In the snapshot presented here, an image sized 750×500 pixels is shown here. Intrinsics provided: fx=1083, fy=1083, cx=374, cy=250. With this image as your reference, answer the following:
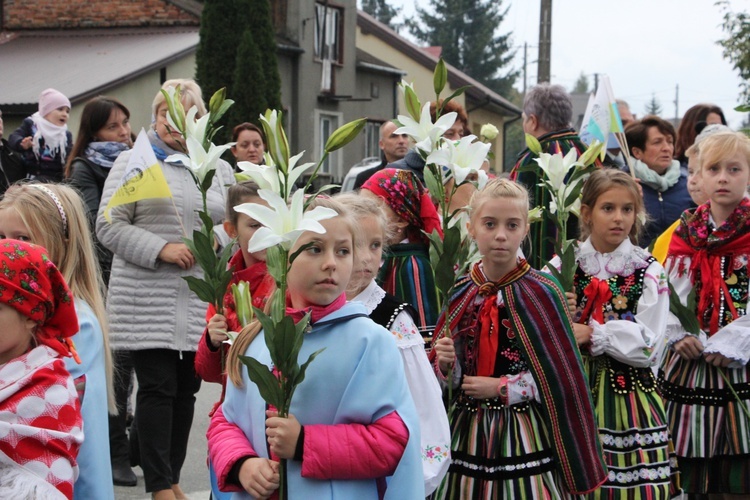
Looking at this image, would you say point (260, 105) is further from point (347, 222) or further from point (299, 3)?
point (347, 222)

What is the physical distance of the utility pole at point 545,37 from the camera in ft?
74.1

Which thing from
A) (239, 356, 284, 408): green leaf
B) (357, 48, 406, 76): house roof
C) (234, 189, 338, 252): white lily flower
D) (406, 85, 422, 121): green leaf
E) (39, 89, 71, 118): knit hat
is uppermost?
(357, 48, 406, 76): house roof

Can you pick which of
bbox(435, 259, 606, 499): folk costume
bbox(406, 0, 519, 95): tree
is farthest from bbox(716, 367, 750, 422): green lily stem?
bbox(406, 0, 519, 95): tree

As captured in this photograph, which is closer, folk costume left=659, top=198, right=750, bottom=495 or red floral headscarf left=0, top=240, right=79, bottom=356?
red floral headscarf left=0, top=240, right=79, bottom=356

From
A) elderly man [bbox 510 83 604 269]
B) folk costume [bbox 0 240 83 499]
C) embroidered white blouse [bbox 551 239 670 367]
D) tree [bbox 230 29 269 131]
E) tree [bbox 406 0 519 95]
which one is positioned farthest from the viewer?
tree [bbox 406 0 519 95]

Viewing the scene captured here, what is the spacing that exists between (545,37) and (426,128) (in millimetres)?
19423

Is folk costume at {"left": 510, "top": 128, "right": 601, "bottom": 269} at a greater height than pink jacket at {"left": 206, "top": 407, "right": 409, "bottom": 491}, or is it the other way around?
folk costume at {"left": 510, "top": 128, "right": 601, "bottom": 269}

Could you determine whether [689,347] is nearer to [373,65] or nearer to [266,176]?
[266,176]

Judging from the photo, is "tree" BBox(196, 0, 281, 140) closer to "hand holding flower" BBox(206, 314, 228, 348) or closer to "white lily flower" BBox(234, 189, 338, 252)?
"hand holding flower" BBox(206, 314, 228, 348)

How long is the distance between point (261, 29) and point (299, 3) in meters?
6.73

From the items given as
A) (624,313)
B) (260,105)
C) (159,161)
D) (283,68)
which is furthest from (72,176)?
(283,68)

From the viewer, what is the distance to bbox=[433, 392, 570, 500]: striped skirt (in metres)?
4.30

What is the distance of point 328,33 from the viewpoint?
31.8m

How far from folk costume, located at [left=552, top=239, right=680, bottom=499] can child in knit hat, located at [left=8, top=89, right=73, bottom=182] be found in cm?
539
